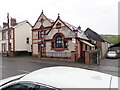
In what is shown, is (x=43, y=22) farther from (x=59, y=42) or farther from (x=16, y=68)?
(x=16, y=68)

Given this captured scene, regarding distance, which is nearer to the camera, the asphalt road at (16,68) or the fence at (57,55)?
the asphalt road at (16,68)

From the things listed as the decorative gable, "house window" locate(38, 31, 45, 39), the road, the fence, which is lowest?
the road

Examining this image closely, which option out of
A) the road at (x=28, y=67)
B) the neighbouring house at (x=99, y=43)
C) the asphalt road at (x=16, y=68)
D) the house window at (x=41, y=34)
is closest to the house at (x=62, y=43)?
the house window at (x=41, y=34)

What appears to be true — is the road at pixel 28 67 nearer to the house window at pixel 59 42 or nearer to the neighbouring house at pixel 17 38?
the house window at pixel 59 42

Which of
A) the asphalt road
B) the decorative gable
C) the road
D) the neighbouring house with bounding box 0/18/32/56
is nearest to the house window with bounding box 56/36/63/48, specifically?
the decorative gable

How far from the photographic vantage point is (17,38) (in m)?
26.7

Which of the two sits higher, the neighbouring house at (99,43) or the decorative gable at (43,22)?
the decorative gable at (43,22)

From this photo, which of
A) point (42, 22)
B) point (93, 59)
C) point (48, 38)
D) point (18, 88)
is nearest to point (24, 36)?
point (42, 22)

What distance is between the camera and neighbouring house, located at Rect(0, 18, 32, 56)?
2602 centimetres

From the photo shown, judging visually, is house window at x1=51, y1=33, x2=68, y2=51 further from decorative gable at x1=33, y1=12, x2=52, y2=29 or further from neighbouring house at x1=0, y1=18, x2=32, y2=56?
neighbouring house at x1=0, y1=18, x2=32, y2=56

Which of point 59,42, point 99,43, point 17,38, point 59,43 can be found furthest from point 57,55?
point 17,38

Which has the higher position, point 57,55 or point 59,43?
point 59,43

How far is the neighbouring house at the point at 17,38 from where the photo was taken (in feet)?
85.4

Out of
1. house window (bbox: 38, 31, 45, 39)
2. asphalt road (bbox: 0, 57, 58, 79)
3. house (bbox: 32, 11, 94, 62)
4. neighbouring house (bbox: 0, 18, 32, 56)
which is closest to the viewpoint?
asphalt road (bbox: 0, 57, 58, 79)
